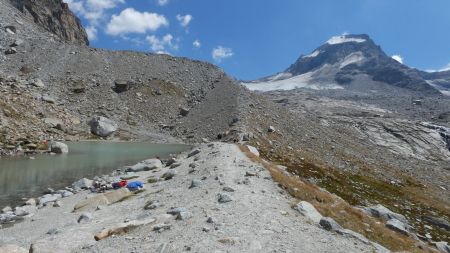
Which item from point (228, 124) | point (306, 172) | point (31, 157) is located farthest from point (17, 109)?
point (306, 172)

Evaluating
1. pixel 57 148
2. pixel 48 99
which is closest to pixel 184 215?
pixel 57 148

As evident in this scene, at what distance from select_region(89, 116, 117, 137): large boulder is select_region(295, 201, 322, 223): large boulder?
243 ft

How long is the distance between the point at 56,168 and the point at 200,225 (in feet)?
116

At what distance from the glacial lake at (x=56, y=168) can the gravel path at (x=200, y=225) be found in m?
7.67

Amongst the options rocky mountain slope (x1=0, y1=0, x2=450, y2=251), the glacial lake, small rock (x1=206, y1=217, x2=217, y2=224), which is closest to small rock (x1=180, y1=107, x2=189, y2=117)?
rocky mountain slope (x1=0, y1=0, x2=450, y2=251)

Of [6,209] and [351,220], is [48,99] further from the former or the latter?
[351,220]

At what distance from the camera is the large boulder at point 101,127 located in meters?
91.5

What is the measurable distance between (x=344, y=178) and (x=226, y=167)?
1237 inches

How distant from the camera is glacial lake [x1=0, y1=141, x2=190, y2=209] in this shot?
36.9 m

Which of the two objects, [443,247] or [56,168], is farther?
[56,168]

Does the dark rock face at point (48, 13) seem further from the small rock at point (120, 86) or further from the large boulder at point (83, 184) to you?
the large boulder at point (83, 184)

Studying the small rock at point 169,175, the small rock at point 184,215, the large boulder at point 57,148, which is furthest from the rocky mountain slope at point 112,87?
the small rock at point 184,215

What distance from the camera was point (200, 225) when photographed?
18938mm

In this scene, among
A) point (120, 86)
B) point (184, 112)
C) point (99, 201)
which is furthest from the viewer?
point (120, 86)
